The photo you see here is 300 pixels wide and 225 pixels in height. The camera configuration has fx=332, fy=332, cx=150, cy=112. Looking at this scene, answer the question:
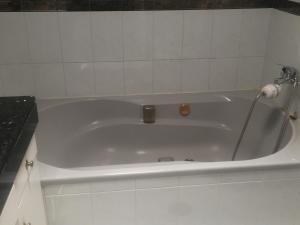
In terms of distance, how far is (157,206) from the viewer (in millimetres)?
1476

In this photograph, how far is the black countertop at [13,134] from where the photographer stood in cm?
81

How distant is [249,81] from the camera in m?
2.26

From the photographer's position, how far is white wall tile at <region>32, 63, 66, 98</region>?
2012 mm

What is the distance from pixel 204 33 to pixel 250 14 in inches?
12.3

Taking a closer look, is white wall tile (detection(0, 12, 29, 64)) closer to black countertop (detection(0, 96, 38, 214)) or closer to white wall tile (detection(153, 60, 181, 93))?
white wall tile (detection(153, 60, 181, 93))

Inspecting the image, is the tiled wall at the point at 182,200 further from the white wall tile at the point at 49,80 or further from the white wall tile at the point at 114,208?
the white wall tile at the point at 49,80

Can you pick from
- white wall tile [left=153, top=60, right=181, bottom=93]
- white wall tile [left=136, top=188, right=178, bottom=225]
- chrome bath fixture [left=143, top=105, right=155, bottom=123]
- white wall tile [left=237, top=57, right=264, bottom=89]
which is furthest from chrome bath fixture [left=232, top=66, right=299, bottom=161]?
white wall tile [left=136, top=188, right=178, bottom=225]

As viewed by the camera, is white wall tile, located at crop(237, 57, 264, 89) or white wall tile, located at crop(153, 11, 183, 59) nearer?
white wall tile, located at crop(153, 11, 183, 59)

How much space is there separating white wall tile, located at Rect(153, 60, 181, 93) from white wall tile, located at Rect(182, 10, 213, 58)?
0.10 m

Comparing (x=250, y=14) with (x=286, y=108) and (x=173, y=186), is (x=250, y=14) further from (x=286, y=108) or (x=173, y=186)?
(x=173, y=186)

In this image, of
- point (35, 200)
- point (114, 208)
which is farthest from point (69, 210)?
point (35, 200)

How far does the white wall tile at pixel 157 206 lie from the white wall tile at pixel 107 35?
94 cm

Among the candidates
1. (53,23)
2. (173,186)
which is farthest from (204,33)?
(173,186)

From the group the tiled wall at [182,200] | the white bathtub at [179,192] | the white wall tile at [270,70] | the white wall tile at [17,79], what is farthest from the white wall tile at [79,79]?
the white wall tile at [270,70]
